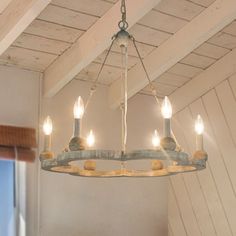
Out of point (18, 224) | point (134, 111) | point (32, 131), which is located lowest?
point (18, 224)

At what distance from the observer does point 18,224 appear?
3285 mm

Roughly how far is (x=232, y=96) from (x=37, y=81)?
133cm

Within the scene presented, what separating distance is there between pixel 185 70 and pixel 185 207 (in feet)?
3.29

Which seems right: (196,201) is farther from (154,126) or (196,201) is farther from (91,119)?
(91,119)

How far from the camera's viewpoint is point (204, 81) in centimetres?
379

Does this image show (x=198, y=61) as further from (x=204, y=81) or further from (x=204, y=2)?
(x=204, y=2)

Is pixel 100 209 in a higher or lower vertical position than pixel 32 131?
lower

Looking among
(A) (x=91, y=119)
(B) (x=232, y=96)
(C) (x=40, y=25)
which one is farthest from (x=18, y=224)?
(B) (x=232, y=96)

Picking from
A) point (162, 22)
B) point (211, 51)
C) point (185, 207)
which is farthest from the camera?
point (185, 207)

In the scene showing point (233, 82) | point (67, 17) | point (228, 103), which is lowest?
point (228, 103)

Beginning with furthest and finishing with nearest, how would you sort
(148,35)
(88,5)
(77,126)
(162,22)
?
1. (148,35)
2. (162,22)
3. (88,5)
4. (77,126)

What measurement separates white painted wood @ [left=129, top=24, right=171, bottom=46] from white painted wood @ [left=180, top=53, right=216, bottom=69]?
28cm

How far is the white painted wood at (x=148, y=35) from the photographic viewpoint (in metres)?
3.26

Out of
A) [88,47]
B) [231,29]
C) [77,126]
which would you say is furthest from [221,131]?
[77,126]
